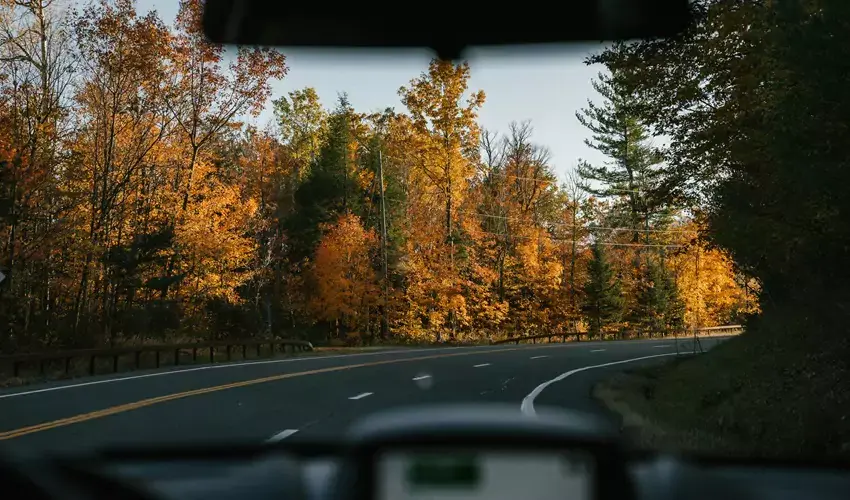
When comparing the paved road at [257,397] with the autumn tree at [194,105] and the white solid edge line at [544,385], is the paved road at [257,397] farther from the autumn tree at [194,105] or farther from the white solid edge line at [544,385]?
the autumn tree at [194,105]

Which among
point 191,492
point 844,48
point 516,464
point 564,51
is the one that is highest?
point 844,48

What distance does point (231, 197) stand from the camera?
119ft

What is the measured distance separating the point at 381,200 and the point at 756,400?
99.2 feet

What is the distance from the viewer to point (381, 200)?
40.8m

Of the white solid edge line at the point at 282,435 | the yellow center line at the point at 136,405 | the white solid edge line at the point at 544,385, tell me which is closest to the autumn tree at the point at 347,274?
the white solid edge line at the point at 544,385

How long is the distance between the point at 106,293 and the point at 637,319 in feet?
136

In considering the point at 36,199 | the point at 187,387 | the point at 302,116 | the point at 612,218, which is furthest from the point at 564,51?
the point at 612,218

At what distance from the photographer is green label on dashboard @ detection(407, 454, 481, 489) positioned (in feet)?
4.51

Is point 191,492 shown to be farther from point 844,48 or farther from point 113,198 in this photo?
point 113,198

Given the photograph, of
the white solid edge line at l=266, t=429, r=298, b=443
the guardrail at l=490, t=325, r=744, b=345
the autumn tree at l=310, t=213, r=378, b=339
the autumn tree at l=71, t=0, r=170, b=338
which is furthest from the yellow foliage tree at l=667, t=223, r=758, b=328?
the white solid edge line at l=266, t=429, r=298, b=443

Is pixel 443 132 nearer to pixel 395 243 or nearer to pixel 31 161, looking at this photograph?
pixel 31 161

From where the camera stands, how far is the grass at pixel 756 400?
881 cm

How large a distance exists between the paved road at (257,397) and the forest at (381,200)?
432cm

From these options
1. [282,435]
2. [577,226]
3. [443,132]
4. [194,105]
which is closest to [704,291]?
[577,226]
